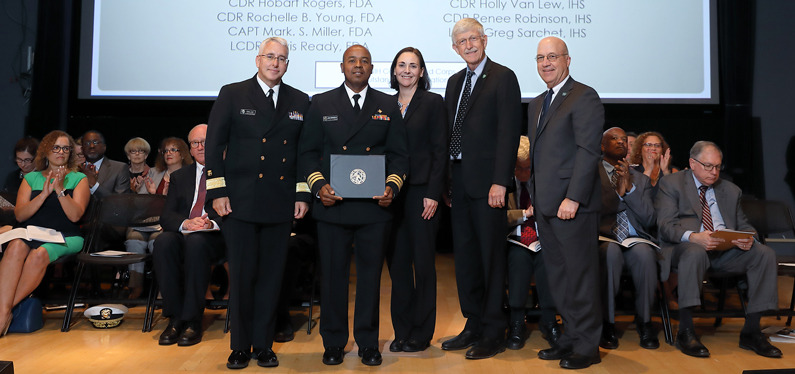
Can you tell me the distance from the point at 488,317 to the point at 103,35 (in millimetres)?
4556

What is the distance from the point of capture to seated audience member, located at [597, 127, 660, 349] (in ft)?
11.1

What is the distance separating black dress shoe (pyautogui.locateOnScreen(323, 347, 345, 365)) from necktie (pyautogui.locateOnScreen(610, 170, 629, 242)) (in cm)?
185

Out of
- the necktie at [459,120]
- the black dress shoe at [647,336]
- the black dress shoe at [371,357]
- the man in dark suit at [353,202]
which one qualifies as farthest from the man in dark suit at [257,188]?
the black dress shoe at [647,336]

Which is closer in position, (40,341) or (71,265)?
(40,341)

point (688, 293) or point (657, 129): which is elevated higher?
point (657, 129)

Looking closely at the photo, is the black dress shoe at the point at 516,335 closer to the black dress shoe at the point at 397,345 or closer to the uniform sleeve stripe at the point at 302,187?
the black dress shoe at the point at 397,345

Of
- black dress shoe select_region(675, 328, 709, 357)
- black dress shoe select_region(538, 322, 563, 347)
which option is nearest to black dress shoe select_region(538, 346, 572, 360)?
black dress shoe select_region(538, 322, 563, 347)

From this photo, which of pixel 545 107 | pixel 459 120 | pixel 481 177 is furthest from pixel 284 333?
pixel 545 107

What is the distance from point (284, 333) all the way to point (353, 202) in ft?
3.52

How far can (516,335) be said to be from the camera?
11.2 feet

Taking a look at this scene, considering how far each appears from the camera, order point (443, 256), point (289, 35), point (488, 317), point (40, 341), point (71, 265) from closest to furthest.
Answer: point (488, 317) < point (40, 341) < point (71, 265) < point (289, 35) < point (443, 256)

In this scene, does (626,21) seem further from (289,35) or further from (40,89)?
(40,89)

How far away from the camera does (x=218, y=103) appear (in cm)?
290

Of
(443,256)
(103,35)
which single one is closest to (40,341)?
(103,35)
